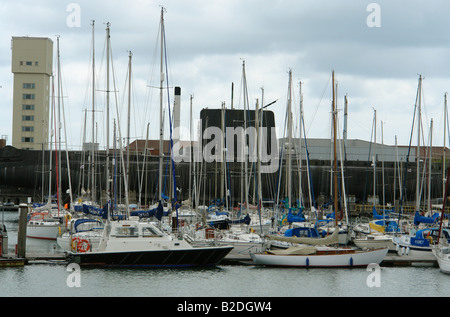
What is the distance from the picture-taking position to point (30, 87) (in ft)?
369

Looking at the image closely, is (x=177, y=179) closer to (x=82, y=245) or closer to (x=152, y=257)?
(x=82, y=245)

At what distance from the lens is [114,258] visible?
1077 inches

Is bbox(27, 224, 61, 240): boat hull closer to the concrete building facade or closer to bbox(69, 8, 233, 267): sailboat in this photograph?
bbox(69, 8, 233, 267): sailboat

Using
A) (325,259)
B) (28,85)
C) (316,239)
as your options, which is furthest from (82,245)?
(28,85)

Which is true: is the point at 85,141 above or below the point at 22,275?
above

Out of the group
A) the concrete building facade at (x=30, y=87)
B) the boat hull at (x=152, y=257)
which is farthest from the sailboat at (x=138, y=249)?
the concrete building facade at (x=30, y=87)

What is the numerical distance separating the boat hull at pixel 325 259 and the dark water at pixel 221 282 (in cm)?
36

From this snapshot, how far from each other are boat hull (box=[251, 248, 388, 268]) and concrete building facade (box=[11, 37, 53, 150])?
284ft

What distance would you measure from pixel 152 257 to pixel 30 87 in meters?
91.3

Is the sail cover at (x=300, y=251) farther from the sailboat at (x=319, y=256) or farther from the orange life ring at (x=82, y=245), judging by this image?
the orange life ring at (x=82, y=245)
